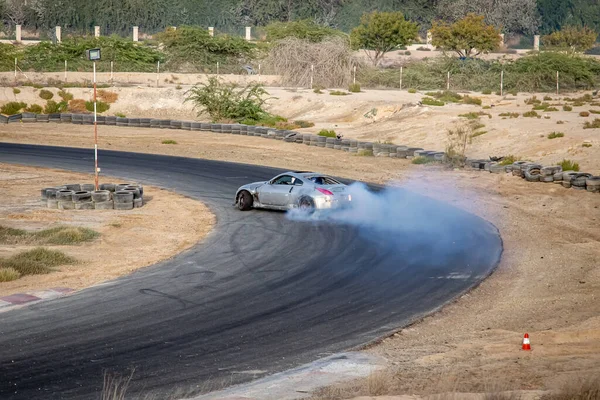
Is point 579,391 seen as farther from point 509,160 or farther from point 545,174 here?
point 509,160

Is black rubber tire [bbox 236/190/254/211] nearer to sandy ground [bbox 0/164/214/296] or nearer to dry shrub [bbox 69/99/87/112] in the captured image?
sandy ground [bbox 0/164/214/296]

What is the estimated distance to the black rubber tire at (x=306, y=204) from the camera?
26672 millimetres

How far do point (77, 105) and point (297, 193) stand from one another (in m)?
38.8

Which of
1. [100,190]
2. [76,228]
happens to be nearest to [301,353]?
[76,228]

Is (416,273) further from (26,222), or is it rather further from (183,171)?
(183,171)

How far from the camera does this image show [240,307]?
17016mm

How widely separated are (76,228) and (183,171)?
12666mm

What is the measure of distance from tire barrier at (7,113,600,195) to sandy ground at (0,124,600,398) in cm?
47

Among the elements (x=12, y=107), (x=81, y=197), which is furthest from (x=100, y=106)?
(x=81, y=197)

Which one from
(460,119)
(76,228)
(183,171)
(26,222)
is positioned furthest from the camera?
(460,119)

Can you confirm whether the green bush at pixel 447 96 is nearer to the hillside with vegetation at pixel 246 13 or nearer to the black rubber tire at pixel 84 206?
the black rubber tire at pixel 84 206

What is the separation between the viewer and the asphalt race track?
44.4ft

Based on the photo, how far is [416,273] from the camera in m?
20.0

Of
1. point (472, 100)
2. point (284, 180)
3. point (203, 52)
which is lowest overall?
point (284, 180)
